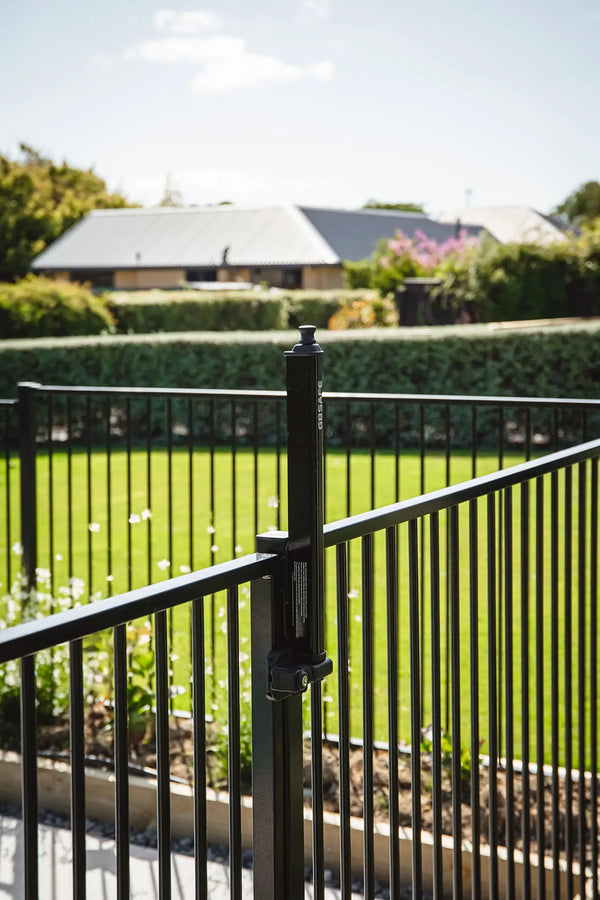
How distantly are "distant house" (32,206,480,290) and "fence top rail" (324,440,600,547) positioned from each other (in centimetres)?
4340

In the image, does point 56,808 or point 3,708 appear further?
point 3,708

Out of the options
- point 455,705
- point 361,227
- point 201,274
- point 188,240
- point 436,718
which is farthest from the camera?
point 361,227

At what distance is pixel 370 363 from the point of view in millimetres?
12375

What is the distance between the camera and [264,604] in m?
1.51

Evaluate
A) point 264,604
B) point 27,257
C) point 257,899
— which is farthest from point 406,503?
point 27,257

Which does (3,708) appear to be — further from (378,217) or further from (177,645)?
(378,217)

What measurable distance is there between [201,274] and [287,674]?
48885 millimetres

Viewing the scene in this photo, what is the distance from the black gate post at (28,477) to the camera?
4.38m

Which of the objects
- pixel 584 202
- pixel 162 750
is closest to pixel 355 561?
pixel 162 750

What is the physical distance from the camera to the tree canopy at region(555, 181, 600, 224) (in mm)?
72062

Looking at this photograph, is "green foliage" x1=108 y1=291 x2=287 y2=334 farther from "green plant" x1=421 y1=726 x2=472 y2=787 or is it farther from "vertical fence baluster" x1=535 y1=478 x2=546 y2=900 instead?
"vertical fence baluster" x1=535 y1=478 x2=546 y2=900

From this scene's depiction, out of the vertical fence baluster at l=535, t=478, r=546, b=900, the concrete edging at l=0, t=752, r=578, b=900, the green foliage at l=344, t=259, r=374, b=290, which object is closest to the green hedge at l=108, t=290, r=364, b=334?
the green foliage at l=344, t=259, r=374, b=290

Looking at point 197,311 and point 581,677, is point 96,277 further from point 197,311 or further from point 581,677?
point 581,677

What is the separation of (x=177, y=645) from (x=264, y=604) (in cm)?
365
